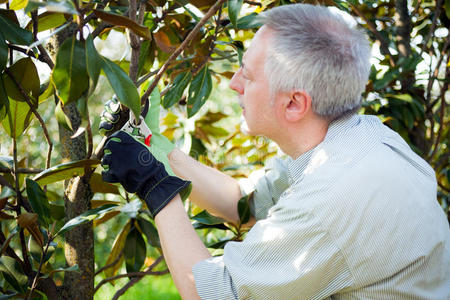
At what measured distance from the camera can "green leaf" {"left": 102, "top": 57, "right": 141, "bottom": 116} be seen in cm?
119

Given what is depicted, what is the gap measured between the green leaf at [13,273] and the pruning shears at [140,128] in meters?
0.48

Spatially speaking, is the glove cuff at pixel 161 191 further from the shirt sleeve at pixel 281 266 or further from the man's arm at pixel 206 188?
the man's arm at pixel 206 188

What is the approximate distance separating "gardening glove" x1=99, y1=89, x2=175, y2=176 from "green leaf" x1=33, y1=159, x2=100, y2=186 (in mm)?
147

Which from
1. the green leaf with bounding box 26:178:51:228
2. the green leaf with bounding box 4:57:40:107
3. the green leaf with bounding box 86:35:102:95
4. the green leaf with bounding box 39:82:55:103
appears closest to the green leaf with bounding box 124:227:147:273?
the green leaf with bounding box 26:178:51:228

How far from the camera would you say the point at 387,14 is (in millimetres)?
3160

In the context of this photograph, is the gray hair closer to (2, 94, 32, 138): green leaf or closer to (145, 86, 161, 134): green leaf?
(145, 86, 161, 134): green leaf

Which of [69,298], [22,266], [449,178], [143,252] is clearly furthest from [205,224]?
[449,178]

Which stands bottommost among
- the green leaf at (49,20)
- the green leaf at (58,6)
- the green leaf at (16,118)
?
the green leaf at (16,118)

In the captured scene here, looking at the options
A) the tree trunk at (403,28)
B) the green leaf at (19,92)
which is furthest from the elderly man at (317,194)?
the tree trunk at (403,28)

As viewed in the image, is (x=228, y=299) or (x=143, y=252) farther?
(x=143, y=252)

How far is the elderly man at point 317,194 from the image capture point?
1.37 m

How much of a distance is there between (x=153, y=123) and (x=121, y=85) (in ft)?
2.20

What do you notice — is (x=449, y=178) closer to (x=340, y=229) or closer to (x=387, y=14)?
(x=387, y=14)

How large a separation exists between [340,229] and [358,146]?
28 centimetres
